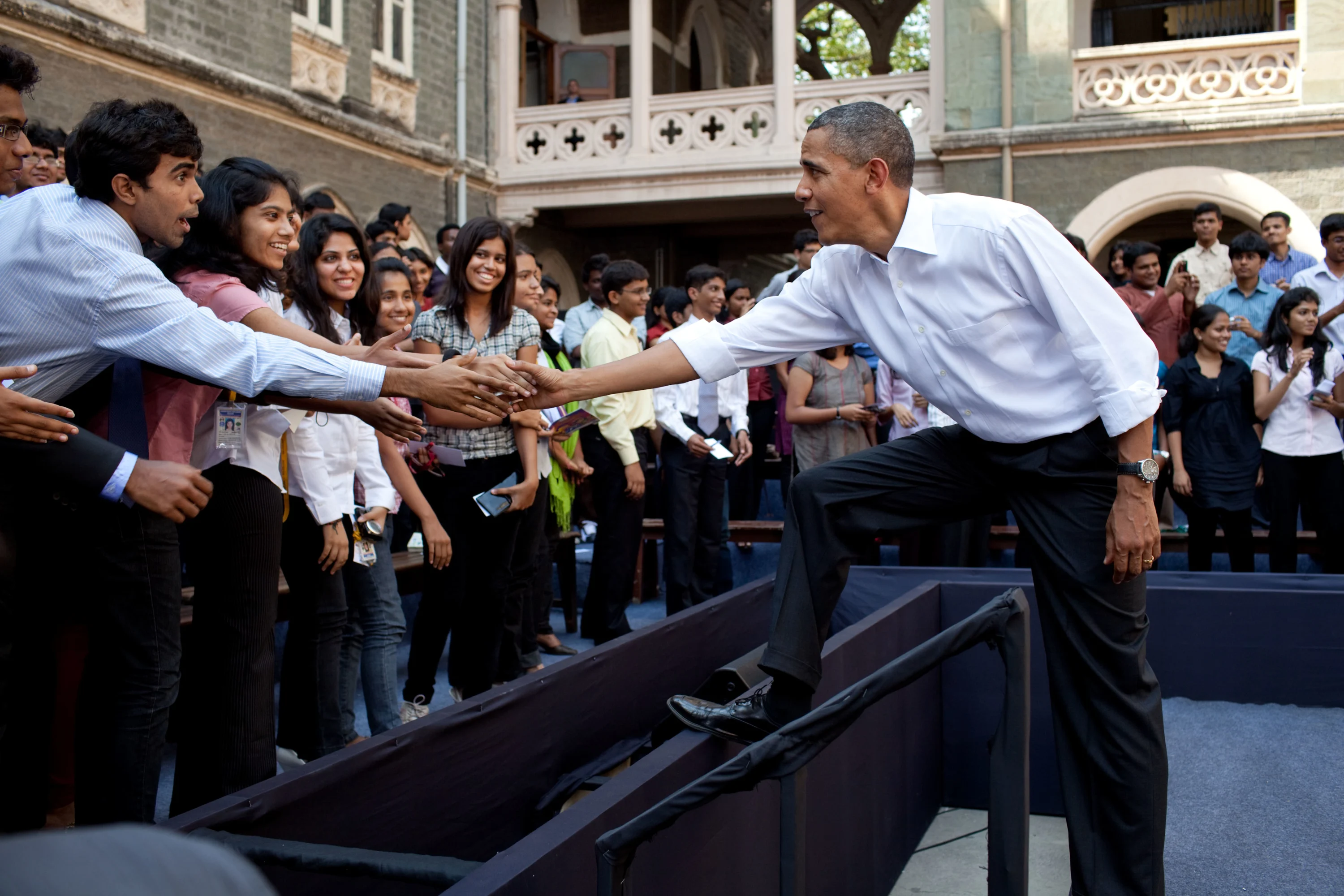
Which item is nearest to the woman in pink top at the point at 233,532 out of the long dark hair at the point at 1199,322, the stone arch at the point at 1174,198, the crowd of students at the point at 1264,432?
the crowd of students at the point at 1264,432

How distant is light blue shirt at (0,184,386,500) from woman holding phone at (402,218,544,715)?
5.60ft

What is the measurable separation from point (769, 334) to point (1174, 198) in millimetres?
11792

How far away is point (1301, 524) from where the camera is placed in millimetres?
8484

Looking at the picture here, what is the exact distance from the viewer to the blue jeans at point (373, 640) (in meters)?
3.91

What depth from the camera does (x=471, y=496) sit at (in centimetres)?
429

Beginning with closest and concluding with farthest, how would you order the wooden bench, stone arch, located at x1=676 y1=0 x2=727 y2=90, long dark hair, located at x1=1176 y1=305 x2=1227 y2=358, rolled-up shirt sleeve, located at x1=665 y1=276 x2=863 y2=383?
rolled-up shirt sleeve, located at x1=665 y1=276 x2=863 y2=383, long dark hair, located at x1=1176 y1=305 x2=1227 y2=358, the wooden bench, stone arch, located at x1=676 y1=0 x2=727 y2=90

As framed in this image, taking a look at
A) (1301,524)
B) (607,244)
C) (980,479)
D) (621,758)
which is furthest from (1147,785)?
(607,244)

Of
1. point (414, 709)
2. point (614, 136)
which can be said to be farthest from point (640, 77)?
point (414, 709)

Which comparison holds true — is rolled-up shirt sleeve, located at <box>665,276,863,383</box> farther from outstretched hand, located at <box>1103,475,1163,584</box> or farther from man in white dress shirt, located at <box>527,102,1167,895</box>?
outstretched hand, located at <box>1103,475,1163,584</box>

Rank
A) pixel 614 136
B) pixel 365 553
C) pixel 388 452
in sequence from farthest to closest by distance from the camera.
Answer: pixel 614 136 → pixel 388 452 → pixel 365 553

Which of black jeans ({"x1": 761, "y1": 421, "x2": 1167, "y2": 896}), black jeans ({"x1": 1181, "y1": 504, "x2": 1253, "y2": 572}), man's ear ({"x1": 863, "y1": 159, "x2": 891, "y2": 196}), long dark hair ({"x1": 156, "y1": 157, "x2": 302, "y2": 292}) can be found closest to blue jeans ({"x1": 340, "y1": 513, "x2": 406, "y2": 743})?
long dark hair ({"x1": 156, "y1": 157, "x2": 302, "y2": 292})

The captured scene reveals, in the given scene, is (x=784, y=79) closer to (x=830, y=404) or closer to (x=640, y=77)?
(x=640, y=77)

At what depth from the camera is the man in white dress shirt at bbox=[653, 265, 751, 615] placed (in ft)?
20.2

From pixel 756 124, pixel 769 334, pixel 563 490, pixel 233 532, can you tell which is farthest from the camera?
pixel 756 124
